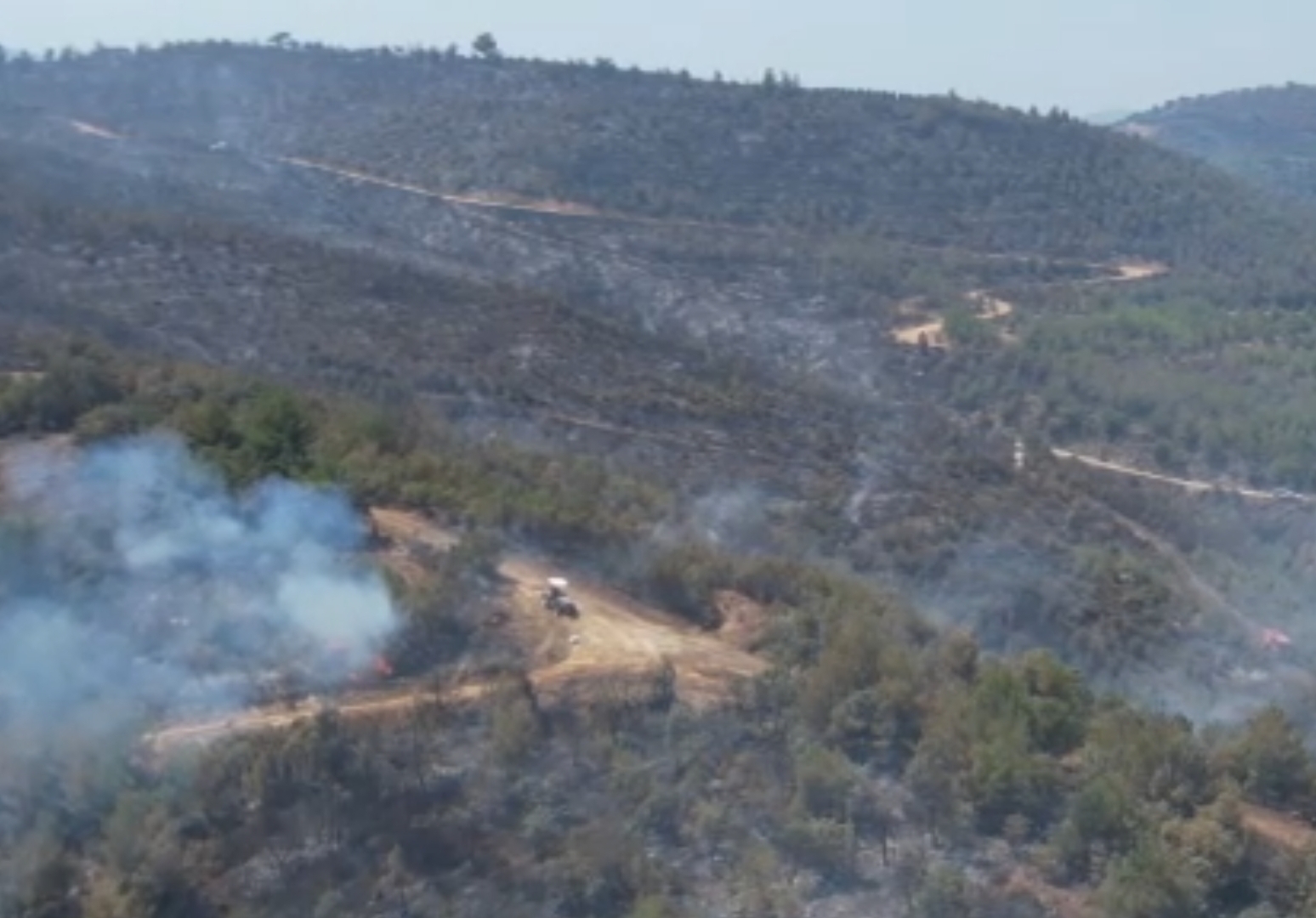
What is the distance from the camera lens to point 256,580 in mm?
22281

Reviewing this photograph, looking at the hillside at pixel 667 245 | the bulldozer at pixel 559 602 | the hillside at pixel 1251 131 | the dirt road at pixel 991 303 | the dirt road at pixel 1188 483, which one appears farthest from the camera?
the hillside at pixel 1251 131

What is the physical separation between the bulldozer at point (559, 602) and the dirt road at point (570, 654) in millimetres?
102

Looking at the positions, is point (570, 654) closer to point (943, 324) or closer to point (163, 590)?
point (163, 590)

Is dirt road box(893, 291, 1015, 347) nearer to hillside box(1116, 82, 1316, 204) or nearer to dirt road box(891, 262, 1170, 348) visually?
dirt road box(891, 262, 1170, 348)

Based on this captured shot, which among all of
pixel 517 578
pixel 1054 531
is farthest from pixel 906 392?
pixel 517 578

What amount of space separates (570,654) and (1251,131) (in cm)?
12772

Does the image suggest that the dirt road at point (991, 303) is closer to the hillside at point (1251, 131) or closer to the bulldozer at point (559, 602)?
the bulldozer at point (559, 602)

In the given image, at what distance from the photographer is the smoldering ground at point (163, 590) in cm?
2014

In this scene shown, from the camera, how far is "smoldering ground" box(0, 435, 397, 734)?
2014 centimetres

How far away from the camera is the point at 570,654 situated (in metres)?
21.9

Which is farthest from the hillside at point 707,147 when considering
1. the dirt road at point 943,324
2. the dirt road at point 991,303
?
the dirt road at point 943,324

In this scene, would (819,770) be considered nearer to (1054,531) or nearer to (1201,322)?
(1054,531)

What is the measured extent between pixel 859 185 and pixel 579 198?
1303 cm

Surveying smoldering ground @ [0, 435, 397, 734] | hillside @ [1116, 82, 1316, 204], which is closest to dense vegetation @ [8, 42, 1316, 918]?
smoldering ground @ [0, 435, 397, 734]
